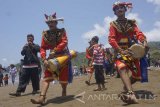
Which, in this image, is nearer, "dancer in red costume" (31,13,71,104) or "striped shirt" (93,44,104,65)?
"dancer in red costume" (31,13,71,104)

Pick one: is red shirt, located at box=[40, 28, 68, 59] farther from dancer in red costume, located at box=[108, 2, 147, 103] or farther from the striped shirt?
the striped shirt

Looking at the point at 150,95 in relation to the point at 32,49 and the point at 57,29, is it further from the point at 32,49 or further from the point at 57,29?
the point at 32,49

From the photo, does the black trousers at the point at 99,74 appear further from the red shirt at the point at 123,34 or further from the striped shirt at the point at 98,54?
the red shirt at the point at 123,34

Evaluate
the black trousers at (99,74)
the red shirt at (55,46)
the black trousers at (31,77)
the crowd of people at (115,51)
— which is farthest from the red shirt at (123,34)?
the black trousers at (31,77)

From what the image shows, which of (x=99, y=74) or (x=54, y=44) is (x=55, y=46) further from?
(x=99, y=74)

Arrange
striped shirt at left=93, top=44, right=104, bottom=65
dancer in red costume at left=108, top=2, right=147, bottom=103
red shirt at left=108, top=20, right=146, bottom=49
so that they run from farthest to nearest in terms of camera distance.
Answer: striped shirt at left=93, top=44, right=104, bottom=65, red shirt at left=108, top=20, right=146, bottom=49, dancer in red costume at left=108, top=2, right=147, bottom=103

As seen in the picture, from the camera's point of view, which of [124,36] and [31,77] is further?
[31,77]

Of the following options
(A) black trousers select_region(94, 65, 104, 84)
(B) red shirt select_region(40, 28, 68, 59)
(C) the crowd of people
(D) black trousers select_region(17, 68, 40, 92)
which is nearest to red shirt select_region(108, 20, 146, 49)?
(C) the crowd of people

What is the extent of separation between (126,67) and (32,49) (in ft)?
15.7

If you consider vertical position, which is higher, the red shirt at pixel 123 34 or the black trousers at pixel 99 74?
the red shirt at pixel 123 34

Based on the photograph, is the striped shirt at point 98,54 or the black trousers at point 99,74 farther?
the striped shirt at point 98,54

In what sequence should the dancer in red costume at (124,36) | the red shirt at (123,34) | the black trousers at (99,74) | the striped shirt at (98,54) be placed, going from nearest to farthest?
the dancer in red costume at (124,36)
the red shirt at (123,34)
the black trousers at (99,74)
the striped shirt at (98,54)

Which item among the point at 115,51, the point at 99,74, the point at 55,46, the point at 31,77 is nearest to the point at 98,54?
the point at 99,74

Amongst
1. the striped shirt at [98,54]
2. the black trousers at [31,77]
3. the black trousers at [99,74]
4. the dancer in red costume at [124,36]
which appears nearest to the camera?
the dancer in red costume at [124,36]
